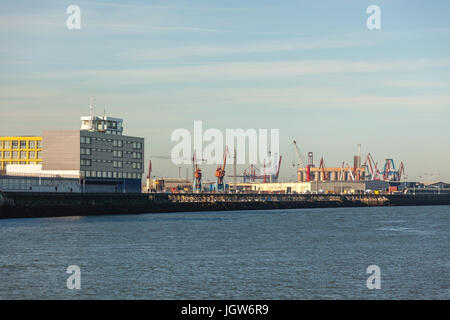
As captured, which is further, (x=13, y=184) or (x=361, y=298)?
(x=13, y=184)

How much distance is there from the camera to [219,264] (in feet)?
216

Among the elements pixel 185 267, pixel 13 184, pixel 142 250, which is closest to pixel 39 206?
pixel 13 184

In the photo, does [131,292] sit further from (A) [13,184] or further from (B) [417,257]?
(A) [13,184]

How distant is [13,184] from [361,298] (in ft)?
440

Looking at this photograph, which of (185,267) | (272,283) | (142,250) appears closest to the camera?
(272,283)

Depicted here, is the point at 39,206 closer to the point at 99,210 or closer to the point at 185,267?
the point at 99,210

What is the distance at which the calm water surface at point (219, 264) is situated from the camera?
51000 mm

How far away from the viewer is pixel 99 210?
174 m


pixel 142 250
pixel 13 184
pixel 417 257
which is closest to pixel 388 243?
pixel 417 257

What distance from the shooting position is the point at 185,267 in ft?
208

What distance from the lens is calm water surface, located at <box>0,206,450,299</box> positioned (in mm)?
51000
